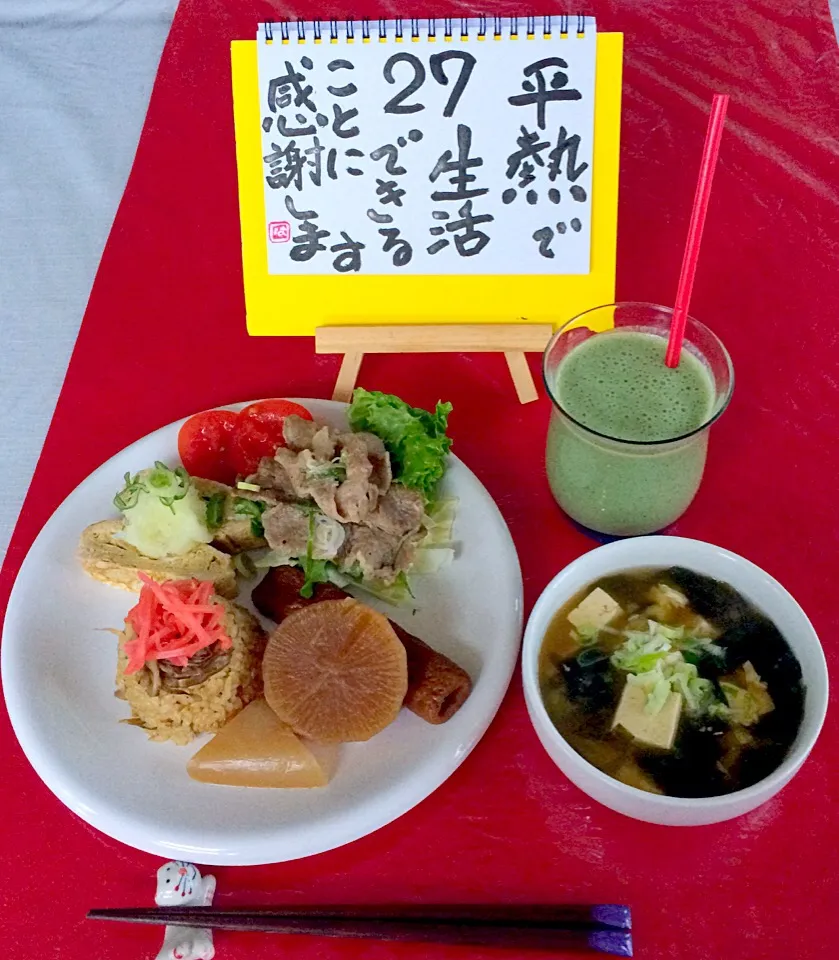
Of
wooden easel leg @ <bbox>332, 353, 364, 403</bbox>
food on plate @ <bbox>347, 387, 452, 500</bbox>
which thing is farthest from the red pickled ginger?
wooden easel leg @ <bbox>332, 353, 364, 403</bbox>

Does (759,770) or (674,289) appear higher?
(674,289)

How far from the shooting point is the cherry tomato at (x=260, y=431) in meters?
1.55

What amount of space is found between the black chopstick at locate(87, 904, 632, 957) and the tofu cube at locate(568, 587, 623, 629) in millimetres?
362

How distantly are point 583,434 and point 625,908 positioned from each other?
64 cm

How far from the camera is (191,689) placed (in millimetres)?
1317

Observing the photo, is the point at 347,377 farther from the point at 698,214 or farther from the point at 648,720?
the point at 648,720

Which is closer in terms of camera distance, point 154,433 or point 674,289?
point 154,433

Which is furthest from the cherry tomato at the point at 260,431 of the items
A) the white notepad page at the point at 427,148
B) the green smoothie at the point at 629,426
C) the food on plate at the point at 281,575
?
the green smoothie at the point at 629,426

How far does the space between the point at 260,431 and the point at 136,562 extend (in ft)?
0.98

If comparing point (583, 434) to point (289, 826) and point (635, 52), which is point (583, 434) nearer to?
point (289, 826)

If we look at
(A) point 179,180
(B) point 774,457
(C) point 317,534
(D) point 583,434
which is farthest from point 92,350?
(B) point 774,457

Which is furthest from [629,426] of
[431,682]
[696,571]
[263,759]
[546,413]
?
[263,759]

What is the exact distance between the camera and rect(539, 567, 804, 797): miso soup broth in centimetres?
114

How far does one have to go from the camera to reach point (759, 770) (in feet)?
3.66
